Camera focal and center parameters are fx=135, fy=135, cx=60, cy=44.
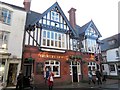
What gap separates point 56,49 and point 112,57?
55.4ft

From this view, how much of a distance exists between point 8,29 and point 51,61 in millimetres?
6329

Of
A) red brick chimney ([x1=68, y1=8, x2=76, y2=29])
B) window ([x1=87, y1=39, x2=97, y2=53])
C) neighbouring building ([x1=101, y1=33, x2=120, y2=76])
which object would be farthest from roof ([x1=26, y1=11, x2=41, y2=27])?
neighbouring building ([x1=101, y1=33, x2=120, y2=76])

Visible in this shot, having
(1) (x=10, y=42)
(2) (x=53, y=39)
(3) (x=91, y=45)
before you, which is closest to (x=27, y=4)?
(2) (x=53, y=39)

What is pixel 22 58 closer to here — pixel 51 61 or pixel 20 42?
pixel 20 42

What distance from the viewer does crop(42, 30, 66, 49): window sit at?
55.3ft

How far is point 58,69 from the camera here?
56.7 feet

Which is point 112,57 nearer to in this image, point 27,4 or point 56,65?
point 56,65

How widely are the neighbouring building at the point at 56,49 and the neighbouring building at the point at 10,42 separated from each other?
2.50 ft

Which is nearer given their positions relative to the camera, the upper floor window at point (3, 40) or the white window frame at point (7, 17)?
the upper floor window at point (3, 40)

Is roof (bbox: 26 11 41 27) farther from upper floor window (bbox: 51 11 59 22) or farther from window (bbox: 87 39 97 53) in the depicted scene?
window (bbox: 87 39 97 53)

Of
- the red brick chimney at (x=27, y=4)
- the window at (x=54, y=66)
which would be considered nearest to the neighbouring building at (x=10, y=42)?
the red brick chimney at (x=27, y=4)

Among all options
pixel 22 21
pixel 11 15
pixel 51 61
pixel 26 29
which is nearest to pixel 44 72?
pixel 51 61

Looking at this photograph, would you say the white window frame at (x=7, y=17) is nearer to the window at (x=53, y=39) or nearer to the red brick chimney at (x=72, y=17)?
the window at (x=53, y=39)

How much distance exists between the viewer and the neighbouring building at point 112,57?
27819 millimetres
